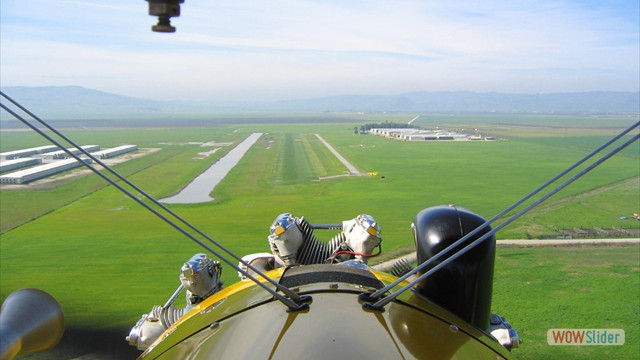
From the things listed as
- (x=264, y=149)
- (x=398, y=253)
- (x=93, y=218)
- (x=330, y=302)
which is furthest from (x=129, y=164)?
(x=330, y=302)

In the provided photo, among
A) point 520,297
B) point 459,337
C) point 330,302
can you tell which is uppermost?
point 330,302

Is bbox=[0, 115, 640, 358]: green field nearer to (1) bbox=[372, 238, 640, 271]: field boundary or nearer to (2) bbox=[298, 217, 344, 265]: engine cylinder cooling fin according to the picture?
(1) bbox=[372, 238, 640, 271]: field boundary

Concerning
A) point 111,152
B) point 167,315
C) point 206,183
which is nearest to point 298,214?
point 206,183

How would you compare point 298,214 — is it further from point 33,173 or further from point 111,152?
point 111,152

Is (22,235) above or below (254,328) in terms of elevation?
below

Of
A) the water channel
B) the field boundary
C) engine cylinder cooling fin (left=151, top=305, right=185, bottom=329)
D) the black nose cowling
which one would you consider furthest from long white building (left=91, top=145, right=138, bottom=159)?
the black nose cowling

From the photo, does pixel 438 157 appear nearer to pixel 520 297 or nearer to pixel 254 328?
pixel 520 297

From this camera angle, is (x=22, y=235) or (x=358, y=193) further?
(x=358, y=193)
